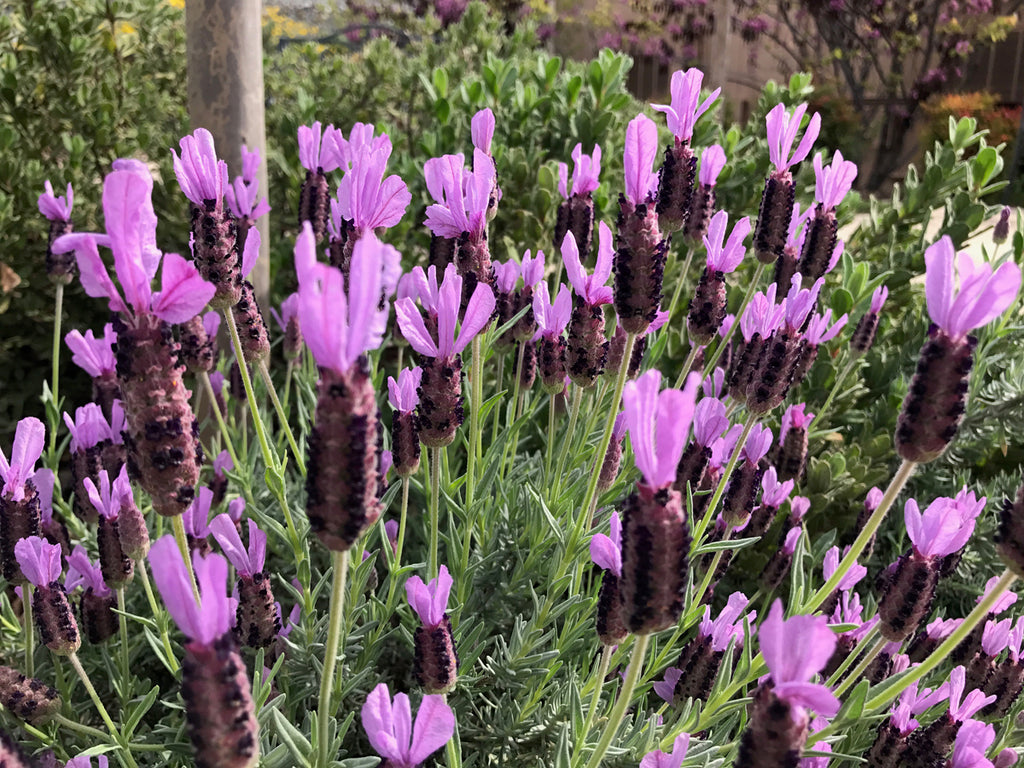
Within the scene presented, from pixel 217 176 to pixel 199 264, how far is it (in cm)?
11

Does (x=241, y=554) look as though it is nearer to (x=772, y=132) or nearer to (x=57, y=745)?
(x=57, y=745)

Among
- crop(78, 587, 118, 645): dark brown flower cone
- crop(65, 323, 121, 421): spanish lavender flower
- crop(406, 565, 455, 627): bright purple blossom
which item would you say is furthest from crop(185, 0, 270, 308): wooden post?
crop(406, 565, 455, 627): bright purple blossom

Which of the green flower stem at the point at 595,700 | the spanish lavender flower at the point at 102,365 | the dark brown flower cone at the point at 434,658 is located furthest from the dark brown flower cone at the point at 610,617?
the spanish lavender flower at the point at 102,365

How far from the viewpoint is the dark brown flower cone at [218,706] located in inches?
24.1

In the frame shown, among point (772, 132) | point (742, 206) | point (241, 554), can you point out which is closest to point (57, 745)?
point (241, 554)

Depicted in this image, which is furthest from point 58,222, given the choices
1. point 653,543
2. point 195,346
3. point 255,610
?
point 653,543

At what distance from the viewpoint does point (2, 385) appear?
8.99 feet

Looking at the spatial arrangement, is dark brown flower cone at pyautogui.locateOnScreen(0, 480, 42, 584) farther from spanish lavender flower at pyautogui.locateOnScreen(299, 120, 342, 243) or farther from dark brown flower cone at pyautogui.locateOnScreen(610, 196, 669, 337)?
dark brown flower cone at pyautogui.locateOnScreen(610, 196, 669, 337)

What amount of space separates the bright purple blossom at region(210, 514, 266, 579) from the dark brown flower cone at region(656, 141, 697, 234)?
0.75 m

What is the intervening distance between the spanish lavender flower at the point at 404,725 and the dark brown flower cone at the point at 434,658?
0.18 meters

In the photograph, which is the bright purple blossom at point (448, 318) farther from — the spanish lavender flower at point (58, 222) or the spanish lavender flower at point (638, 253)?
the spanish lavender flower at point (58, 222)

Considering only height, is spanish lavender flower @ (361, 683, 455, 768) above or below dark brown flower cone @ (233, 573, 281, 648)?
above

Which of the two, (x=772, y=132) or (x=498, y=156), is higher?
(x=772, y=132)

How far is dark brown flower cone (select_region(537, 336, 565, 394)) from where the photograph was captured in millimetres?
1294
